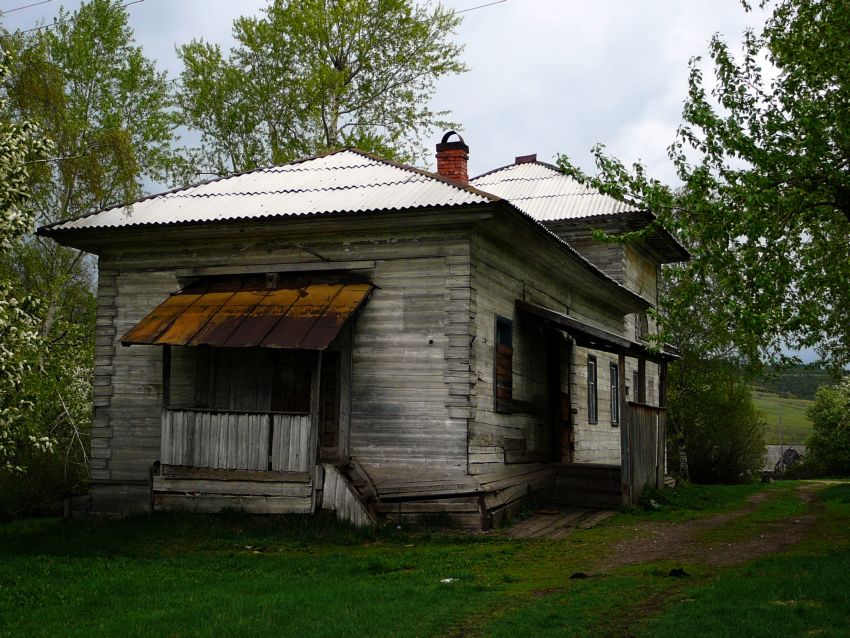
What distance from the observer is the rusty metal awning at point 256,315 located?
42.2 feet

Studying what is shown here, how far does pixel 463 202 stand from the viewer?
43.0 feet

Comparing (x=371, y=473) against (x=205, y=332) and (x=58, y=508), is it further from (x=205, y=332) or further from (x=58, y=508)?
(x=58, y=508)

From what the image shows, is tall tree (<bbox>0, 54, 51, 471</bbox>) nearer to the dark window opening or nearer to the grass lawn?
the grass lawn

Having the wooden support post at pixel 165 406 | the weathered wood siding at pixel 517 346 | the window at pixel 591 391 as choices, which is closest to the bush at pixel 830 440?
the window at pixel 591 391

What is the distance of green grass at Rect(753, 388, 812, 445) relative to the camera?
86.4 metres

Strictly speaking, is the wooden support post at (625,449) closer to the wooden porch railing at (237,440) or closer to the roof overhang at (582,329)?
the roof overhang at (582,329)

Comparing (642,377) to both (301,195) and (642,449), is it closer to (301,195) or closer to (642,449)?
(642,449)

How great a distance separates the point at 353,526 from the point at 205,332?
3.62m

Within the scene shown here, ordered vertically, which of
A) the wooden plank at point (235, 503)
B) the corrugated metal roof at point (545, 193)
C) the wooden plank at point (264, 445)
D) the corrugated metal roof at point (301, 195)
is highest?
the corrugated metal roof at point (545, 193)

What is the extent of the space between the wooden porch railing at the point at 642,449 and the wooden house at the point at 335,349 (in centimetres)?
8

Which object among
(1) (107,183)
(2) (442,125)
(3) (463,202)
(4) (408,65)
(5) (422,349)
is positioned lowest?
(5) (422,349)

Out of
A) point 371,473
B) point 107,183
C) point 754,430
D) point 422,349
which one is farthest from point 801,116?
point 754,430

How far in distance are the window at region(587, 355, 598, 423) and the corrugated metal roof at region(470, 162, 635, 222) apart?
408 cm

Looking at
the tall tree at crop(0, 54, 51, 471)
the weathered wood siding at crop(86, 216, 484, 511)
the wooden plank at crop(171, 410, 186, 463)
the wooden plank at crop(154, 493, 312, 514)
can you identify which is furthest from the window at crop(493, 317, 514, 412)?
the tall tree at crop(0, 54, 51, 471)
